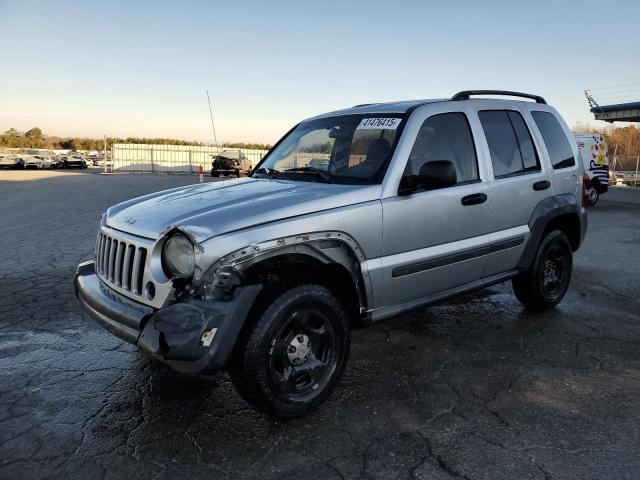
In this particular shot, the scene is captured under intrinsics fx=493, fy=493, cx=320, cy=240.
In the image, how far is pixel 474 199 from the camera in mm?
3744

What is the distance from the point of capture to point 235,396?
10.5 feet

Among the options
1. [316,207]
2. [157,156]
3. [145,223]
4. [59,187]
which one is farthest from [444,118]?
[157,156]

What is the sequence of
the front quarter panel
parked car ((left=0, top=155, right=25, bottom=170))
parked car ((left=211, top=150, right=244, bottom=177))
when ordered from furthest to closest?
parked car ((left=0, top=155, right=25, bottom=170)), parked car ((left=211, top=150, right=244, bottom=177)), the front quarter panel

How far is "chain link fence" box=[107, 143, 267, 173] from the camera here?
108 ft

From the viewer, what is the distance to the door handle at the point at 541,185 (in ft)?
14.2

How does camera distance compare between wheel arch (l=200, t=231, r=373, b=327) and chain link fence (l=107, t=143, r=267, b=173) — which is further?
chain link fence (l=107, t=143, r=267, b=173)

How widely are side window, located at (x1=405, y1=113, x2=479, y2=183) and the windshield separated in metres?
0.20

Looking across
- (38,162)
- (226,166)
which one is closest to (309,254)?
(226,166)

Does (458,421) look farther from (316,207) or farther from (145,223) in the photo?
(145,223)

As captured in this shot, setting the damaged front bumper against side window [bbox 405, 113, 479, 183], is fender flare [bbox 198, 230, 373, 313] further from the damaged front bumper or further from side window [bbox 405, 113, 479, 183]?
side window [bbox 405, 113, 479, 183]

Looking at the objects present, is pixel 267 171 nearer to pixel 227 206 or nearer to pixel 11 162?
pixel 227 206

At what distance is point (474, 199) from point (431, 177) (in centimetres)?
74

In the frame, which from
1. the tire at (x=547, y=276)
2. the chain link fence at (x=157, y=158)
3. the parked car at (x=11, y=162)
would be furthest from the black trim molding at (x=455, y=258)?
the parked car at (x=11, y=162)

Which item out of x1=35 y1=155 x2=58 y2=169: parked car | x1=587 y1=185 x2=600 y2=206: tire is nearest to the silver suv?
x1=587 y1=185 x2=600 y2=206: tire
